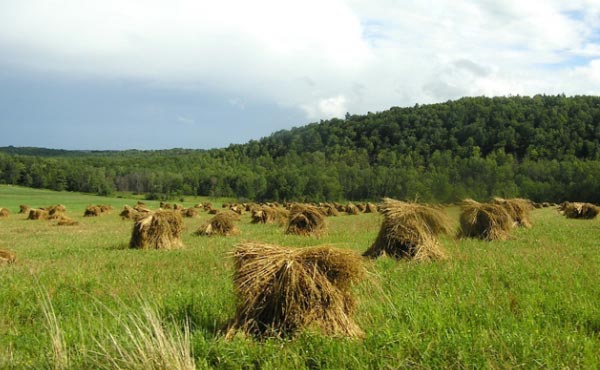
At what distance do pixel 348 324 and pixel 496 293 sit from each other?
3.10 metres

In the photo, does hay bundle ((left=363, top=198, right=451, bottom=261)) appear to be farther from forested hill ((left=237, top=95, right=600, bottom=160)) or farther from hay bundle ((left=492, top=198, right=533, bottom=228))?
forested hill ((left=237, top=95, right=600, bottom=160))

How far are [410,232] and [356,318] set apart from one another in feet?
19.6

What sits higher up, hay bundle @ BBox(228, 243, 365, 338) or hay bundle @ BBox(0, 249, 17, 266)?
hay bundle @ BBox(228, 243, 365, 338)

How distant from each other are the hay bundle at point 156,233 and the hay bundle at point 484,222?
32.3 feet

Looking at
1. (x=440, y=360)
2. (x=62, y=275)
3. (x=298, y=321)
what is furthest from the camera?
(x=62, y=275)

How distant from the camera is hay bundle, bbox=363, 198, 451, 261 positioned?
11.4 m

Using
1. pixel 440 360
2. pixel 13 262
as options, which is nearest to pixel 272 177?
pixel 13 262

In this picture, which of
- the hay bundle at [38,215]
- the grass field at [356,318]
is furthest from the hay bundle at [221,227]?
the hay bundle at [38,215]

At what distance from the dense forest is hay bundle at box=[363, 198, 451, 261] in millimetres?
43087

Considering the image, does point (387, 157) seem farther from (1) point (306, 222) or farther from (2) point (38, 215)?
(1) point (306, 222)

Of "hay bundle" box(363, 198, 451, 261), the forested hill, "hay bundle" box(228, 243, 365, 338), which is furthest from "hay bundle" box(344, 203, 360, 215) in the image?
the forested hill

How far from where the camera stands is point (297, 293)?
5703mm

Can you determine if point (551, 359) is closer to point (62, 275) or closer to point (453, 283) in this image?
point (453, 283)

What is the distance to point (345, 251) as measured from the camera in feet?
20.3
